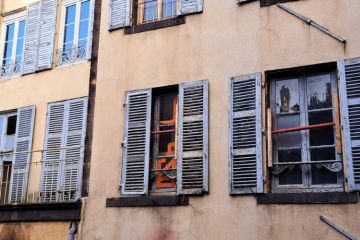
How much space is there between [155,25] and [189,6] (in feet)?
2.48

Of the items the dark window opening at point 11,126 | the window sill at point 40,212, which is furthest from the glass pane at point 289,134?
the dark window opening at point 11,126

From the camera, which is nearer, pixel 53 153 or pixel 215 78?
pixel 215 78

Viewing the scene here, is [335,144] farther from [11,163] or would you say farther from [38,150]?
[11,163]

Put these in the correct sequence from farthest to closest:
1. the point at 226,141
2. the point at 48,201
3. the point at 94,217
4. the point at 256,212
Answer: the point at 48,201 < the point at 94,217 < the point at 226,141 < the point at 256,212

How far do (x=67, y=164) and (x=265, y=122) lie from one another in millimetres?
4377

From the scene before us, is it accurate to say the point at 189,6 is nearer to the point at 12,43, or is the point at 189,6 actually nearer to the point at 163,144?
the point at 163,144

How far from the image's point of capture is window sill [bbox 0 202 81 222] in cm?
968

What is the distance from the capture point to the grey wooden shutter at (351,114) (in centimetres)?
723

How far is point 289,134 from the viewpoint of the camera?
8.16 meters

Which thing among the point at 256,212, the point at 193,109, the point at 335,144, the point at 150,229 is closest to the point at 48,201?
the point at 150,229

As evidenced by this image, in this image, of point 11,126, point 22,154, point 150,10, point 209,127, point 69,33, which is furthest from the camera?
point 11,126

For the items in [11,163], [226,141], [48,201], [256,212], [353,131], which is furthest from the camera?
[11,163]

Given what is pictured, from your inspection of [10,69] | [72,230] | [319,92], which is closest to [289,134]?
[319,92]

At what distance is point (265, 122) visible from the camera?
816 centimetres
